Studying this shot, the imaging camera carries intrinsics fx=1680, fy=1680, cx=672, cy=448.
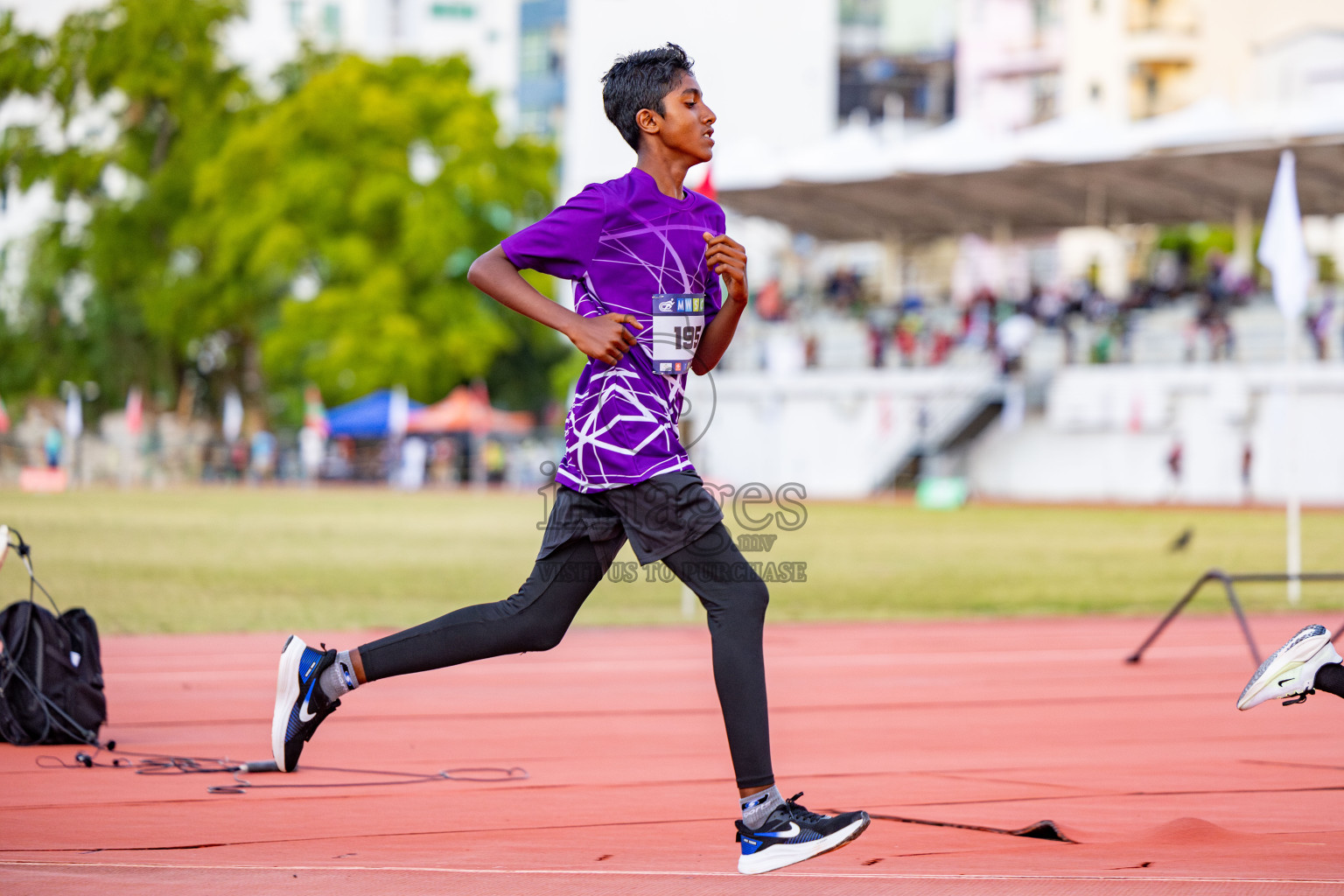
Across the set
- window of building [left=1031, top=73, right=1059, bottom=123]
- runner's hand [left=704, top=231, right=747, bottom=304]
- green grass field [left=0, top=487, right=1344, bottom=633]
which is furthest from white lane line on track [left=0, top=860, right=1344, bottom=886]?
window of building [left=1031, top=73, right=1059, bottom=123]

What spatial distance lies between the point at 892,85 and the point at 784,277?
886 inches

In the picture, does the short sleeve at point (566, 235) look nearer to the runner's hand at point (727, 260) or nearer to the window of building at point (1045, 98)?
the runner's hand at point (727, 260)

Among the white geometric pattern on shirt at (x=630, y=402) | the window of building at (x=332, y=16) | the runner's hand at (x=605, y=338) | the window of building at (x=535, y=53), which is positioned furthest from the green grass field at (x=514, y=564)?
the window of building at (x=332, y=16)

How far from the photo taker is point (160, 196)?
2190 inches

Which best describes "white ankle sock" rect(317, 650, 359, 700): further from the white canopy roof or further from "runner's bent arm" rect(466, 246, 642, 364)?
the white canopy roof

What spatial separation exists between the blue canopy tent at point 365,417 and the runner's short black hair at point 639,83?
4561 centimetres

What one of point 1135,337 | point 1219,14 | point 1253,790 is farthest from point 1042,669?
point 1219,14

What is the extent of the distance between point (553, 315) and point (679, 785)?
1953mm

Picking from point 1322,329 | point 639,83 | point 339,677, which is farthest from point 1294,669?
point 1322,329

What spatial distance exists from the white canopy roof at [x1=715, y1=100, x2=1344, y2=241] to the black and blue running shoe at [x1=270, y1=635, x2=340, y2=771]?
35053 mm

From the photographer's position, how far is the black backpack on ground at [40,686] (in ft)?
19.0

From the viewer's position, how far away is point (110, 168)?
5666 centimetres

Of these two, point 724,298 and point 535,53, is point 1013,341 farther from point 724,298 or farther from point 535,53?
point 535,53

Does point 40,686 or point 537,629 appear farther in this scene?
point 40,686
